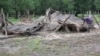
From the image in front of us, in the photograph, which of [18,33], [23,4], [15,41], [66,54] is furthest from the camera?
[23,4]

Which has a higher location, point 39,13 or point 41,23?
point 41,23

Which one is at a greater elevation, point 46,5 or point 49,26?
point 49,26

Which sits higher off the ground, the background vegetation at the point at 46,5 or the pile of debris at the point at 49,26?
the pile of debris at the point at 49,26

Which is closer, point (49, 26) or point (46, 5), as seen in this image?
point (49, 26)

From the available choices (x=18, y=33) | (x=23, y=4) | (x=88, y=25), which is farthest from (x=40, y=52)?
(x=23, y=4)

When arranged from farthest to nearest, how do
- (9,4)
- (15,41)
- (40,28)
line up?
(9,4), (40,28), (15,41)

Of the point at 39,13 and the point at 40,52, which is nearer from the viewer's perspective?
the point at 40,52

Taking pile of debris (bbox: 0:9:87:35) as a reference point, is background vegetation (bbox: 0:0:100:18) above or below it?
below

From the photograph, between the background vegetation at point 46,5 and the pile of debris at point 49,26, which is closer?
the pile of debris at point 49,26

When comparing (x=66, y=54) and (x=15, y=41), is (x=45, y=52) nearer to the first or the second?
(x=66, y=54)

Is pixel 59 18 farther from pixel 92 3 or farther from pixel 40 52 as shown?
pixel 92 3

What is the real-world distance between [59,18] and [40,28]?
3207 millimetres

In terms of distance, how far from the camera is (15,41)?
19.2m

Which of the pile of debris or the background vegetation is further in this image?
the background vegetation
